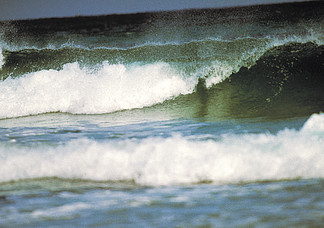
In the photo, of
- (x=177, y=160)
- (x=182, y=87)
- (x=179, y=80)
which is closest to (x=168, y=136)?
(x=177, y=160)

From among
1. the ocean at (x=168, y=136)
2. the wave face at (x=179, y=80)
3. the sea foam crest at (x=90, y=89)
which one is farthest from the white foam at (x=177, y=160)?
the sea foam crest at (x=90, y=89)

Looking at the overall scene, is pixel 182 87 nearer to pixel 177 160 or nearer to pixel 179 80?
pixel 179 80

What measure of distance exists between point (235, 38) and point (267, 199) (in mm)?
6587

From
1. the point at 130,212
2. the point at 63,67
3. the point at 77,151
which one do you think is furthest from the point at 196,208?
the point at 63,67

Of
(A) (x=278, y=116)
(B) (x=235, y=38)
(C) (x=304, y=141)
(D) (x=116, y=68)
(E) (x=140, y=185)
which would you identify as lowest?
(E) (x=140, y=185)

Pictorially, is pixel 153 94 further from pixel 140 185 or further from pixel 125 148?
pixel 140 185

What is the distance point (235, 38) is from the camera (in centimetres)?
793

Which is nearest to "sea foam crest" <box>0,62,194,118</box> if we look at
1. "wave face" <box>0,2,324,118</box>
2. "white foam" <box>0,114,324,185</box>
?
"wave face" <box>0,2,324,118</box>

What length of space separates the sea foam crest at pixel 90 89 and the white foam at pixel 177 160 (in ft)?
6.84

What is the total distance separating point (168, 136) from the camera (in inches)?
112

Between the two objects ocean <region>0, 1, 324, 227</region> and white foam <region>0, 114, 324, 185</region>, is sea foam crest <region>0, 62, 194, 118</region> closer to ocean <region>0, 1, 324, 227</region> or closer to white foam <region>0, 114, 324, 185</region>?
ocean <region>0, 1, 324, 227</region>

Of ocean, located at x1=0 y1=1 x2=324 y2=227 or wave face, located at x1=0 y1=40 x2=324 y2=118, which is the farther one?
wave face, located at x1=0 y1=40 x2=324 y2=118

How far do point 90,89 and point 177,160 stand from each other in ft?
9.54

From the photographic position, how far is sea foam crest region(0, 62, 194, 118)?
4.71 metres
